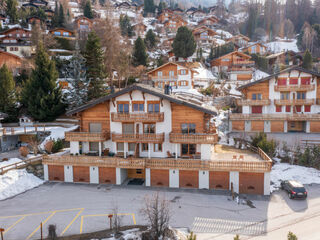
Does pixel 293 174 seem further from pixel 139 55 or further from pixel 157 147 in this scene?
pixel 139 55

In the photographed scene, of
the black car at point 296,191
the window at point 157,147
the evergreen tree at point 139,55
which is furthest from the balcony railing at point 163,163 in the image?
the evergreen tree at point 139,55

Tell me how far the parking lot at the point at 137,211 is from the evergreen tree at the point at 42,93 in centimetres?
2020

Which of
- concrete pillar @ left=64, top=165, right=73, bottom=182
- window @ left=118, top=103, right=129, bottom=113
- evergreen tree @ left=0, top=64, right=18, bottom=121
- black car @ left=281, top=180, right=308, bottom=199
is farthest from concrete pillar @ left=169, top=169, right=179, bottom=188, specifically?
evergreen tree @ left=0, top=64, right=18, bottom=121

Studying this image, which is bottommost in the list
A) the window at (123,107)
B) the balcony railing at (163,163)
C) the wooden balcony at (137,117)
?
the balcony railing at (163,163)

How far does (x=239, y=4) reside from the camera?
15412 centimetres

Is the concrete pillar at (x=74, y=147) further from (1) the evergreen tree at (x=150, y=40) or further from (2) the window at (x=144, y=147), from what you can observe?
(1) the evergreen tree at (x=150, y=40)

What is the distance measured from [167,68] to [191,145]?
33474mm

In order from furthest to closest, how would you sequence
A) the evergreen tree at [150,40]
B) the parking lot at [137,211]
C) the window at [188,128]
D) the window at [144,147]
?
the evergreen tree at [150,40], the window at [144,147], the window at [188,128], the parking lot at [137,211]

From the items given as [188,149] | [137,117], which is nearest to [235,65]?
[188,149]

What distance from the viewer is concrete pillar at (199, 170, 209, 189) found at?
24.7 m

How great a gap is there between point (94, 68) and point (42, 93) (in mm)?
9367

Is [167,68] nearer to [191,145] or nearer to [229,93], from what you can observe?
[229,93]

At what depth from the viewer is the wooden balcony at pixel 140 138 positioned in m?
25.8

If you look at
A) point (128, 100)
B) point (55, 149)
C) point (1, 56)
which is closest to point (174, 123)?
point (128, 100)
